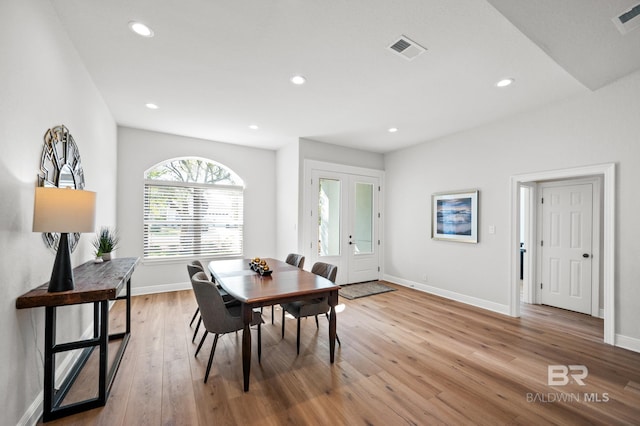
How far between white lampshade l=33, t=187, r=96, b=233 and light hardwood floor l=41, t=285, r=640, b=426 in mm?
1312

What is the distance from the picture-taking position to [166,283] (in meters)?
4.79

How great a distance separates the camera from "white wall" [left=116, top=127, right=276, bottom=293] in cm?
450

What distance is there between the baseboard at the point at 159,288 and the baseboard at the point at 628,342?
6046 mm

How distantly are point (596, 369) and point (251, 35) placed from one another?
14.0ft

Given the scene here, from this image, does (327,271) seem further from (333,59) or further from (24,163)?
(24,163)

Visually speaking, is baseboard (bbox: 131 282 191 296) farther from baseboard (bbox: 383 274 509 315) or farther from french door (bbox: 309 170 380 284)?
baseboard (bbox: 383 274 509 315)

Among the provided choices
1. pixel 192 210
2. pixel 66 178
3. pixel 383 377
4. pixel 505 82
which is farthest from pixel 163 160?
pixel 505 82

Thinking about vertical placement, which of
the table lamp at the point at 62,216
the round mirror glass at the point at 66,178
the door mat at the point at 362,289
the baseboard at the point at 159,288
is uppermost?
the round mirror glass at the point at 66,178

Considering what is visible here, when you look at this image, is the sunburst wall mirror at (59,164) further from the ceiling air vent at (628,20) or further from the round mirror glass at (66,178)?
the ceiling air vent at (628,20)

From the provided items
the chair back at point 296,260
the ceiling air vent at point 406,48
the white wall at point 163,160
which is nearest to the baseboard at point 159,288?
the white wall at point 163,160

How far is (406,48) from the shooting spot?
2.31 m

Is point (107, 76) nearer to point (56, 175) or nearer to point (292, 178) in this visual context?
point (56, 175)

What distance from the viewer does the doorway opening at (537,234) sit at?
2.91 metres

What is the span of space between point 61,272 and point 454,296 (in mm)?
4945
